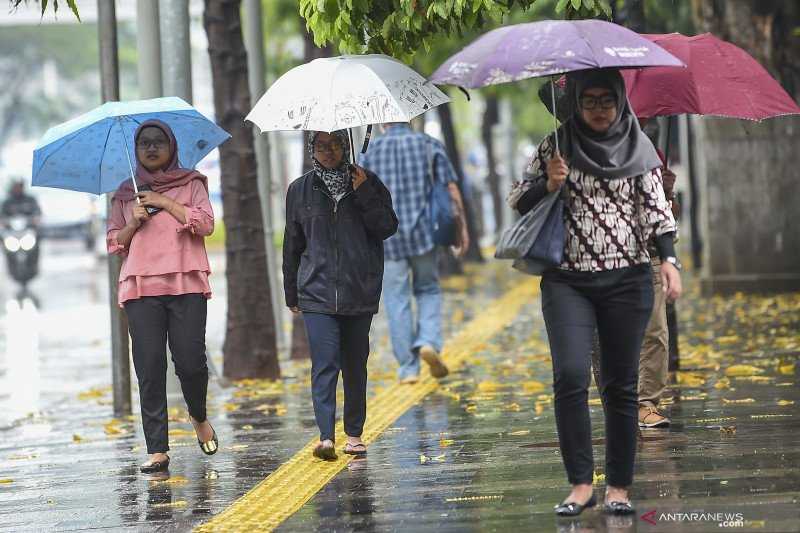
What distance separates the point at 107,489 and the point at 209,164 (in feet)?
152

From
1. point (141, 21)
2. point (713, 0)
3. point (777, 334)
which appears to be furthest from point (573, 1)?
point (713, 0)

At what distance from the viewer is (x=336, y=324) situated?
845cm

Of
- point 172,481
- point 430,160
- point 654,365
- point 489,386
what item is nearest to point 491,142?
point 430,160

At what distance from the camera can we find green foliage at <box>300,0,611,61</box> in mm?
8273

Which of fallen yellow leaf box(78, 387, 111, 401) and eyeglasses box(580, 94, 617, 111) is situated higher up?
eyeglasses box(580, 94, 617, 111)

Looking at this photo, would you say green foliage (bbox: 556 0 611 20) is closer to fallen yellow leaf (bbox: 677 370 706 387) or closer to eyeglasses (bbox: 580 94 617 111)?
eyeglasses (bbox: 580 94 617 111)

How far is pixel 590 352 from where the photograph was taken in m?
6.44

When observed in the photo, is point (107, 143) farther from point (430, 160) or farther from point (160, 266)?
point (430, 160)

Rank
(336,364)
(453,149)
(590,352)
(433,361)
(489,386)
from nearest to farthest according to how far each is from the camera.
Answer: (590,352) → (336,364) → (489,386) → (433,361) → (453,149)

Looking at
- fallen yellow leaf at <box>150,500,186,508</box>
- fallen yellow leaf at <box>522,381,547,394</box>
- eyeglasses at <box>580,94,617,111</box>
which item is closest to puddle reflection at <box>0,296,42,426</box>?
fallen yellow leaf at <box>522,381,547,394</box>

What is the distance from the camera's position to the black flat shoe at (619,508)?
641cm

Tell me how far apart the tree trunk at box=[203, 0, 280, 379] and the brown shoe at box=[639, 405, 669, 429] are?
472 cm

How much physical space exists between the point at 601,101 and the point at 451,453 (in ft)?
8.77

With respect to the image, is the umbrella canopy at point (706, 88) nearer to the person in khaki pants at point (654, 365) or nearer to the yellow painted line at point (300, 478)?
the person in khaki pants at point (654, 365)
